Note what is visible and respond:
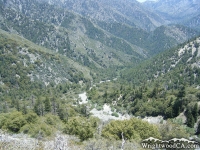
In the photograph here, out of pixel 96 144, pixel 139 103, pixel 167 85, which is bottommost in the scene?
pixel 96 144

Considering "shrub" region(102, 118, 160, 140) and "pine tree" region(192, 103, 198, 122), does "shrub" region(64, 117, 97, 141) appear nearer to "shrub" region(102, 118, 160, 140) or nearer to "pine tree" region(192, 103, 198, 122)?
"shrub" region(102, 118, 160, 140)

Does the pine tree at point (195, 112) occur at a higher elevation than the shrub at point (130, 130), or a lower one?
higher

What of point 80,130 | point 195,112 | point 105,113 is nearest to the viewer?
point 80,130

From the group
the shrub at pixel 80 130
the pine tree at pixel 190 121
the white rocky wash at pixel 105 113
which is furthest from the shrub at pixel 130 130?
the white rocky wash at pixel 105 113

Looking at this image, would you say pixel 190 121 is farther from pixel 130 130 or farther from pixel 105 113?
pixel 105 113

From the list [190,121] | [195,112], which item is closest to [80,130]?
[190,121]

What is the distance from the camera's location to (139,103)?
135 meters

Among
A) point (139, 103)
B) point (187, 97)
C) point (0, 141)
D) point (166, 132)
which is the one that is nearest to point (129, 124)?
point (166, 132)

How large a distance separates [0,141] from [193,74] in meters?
182

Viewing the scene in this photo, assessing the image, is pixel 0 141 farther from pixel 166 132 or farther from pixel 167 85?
pixel 167 85

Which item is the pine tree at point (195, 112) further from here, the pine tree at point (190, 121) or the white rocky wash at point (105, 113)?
the white rocky wash at point (105, 113)

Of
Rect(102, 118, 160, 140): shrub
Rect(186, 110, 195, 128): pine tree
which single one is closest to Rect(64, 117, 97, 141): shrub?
Rect(102, 118, 160, 140): shrub

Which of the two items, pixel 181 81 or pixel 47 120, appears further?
pixel 181 81

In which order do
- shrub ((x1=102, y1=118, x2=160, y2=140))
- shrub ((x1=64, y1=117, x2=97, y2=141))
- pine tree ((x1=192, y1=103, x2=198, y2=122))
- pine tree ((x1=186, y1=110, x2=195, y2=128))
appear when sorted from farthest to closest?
pine tree ((x1=192, y1=103, x2=198, y2=122)) → pine tree ((x1=186, y1=110, x2=195, y2=128)) → shrub ((x1=64, y1=117, x2=97, y2=141)) → shrub ((x1=102, y1=118, x2=160, y2=140))
